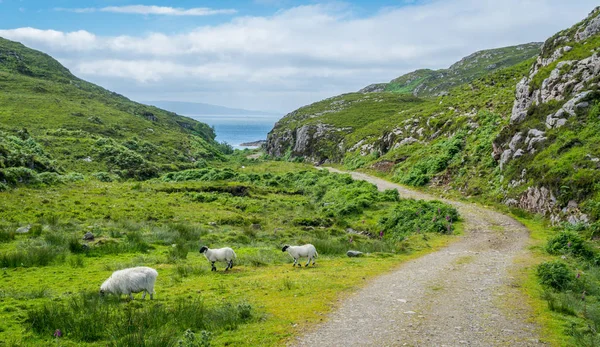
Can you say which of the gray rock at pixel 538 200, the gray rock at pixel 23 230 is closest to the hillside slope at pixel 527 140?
the gray rock at pixel 538 200

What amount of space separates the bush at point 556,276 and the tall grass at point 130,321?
34.3 feet

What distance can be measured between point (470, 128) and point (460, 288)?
38.2 meters

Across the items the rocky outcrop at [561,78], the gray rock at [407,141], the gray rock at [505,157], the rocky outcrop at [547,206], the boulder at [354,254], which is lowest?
the boulder at [354,254]

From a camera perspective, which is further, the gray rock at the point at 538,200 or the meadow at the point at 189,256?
the gray rock at the point at 538,200

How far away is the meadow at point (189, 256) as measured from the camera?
8.78 metres

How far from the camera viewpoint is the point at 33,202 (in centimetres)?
2989

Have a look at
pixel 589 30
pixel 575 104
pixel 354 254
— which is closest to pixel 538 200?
pixel 575 104

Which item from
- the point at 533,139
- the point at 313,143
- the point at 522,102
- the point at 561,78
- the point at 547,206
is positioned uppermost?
the point at 561,78

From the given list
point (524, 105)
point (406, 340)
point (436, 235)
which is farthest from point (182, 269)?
point (524, 105)

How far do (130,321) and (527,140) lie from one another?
30.7 m

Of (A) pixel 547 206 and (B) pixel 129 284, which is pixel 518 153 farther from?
(B) pixel 129 284

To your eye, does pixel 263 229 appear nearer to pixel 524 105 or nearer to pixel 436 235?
pixel 436 235

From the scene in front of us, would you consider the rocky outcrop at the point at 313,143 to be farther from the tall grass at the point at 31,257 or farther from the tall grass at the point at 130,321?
the tall grass at the point at 130,321

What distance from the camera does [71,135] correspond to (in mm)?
75438
